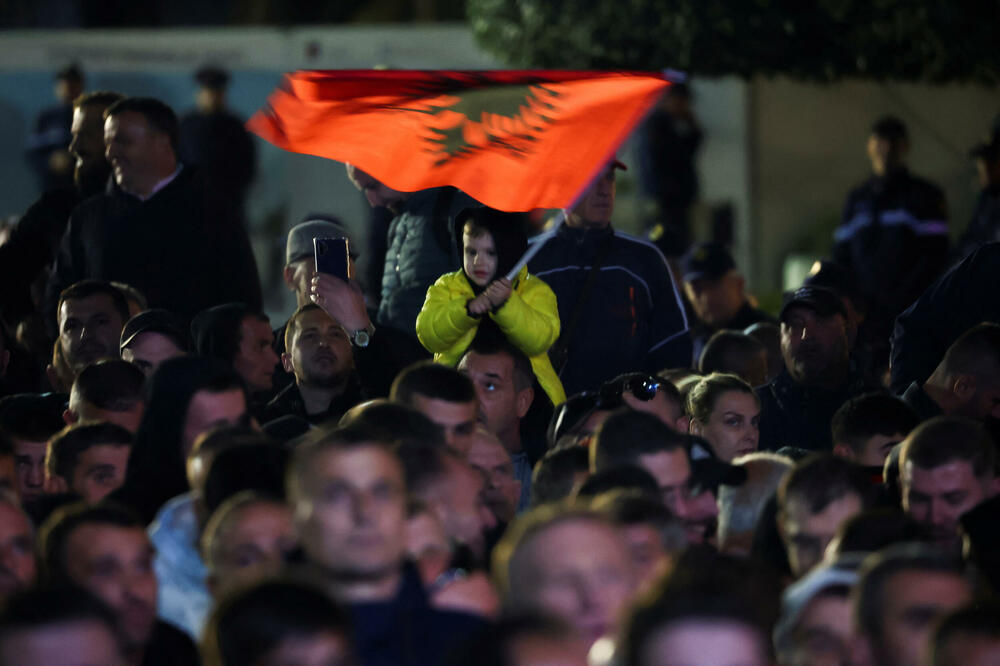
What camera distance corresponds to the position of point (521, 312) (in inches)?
307

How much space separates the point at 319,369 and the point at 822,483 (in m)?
2.77

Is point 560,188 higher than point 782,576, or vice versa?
point 560,188

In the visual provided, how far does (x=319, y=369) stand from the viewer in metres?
7.65

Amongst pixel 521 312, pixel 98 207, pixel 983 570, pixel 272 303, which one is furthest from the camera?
pixel 272 303

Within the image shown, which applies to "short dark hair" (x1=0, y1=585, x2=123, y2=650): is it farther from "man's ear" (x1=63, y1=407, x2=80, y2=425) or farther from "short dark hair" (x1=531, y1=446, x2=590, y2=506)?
"man's ear" (x1=63, y1=407, x2=80, y2=425)

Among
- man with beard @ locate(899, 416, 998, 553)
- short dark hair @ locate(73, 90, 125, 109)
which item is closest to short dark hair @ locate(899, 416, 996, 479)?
man with beard @ locate(899, 416, 998, 553)

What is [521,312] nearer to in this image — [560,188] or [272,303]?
[560,188]

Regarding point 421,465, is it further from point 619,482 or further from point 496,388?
point 496,388

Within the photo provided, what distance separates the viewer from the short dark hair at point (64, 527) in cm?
504

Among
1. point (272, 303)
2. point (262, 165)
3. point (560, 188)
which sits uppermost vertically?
point (560, 188)

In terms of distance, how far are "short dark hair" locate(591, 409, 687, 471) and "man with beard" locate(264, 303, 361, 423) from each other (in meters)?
1.93

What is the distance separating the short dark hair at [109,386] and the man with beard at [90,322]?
106cm

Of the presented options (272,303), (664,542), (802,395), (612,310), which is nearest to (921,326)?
(802,395)

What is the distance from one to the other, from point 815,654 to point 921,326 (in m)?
3.88
